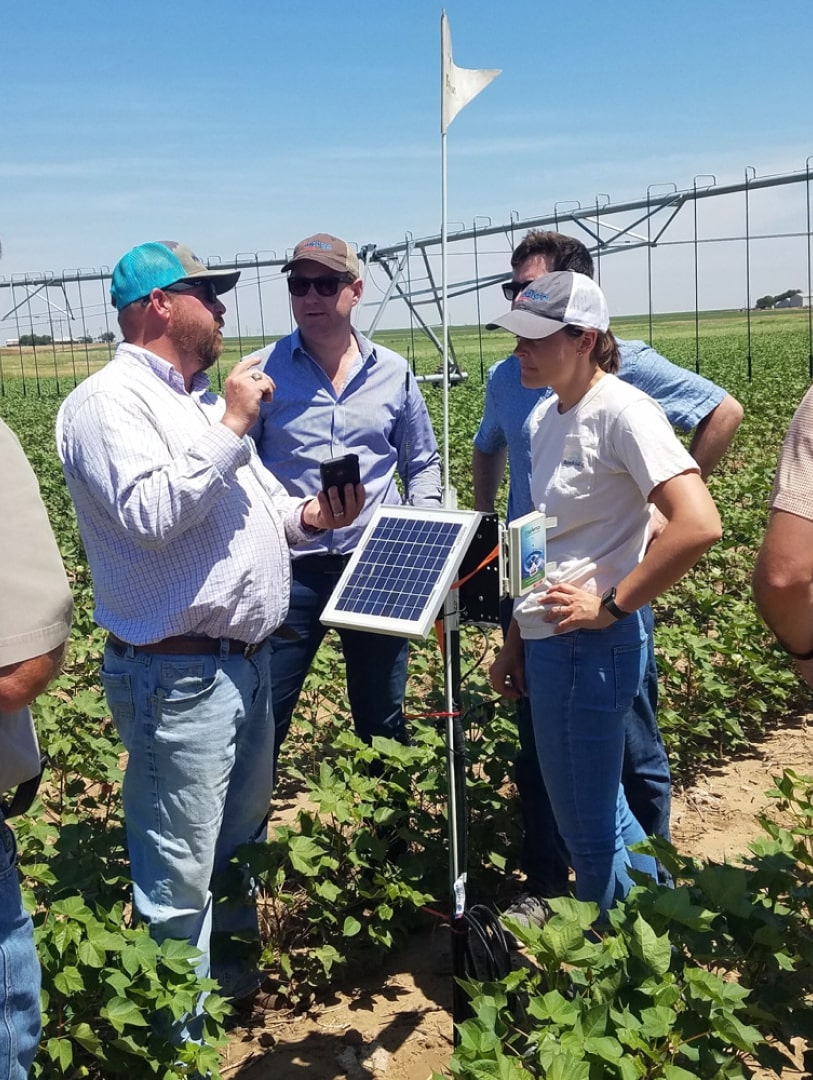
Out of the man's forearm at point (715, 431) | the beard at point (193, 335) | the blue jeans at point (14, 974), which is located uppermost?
the beard at point (193, 335)

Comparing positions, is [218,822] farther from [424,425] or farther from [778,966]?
[424,425]

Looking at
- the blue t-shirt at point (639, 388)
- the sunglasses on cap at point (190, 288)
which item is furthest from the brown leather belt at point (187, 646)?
the blue t-shirt at point (639, 388)

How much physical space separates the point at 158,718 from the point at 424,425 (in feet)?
5.73

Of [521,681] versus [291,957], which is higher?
[521,681]

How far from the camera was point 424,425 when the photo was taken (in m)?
3.83

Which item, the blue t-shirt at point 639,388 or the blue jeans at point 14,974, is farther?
the blue t-shirt at point 639,388

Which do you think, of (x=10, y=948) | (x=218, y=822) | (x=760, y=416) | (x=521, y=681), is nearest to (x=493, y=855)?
(x=521, y=681)

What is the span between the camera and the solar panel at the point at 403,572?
2.18 metres

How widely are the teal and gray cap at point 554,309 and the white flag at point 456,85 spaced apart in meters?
0.56

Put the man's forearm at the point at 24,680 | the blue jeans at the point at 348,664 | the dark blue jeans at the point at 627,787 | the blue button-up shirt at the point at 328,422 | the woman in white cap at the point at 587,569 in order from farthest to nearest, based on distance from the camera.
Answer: the blue button-up shirt at the point at 328,422, the blue jeans at the point at 348,664, the dark blue jeans at the point at 627,787, the woman in white cap at the point at 587,569, the man's forearm at the point at 24,680

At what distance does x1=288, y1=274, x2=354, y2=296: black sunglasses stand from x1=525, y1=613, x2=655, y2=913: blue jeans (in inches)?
59.8

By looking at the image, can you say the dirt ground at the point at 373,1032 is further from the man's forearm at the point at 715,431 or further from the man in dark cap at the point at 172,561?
the man's forearm at the point at 715,431

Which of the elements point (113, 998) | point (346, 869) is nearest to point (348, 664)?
point (346, 869)

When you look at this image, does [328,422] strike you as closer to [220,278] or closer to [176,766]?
[220,278]
